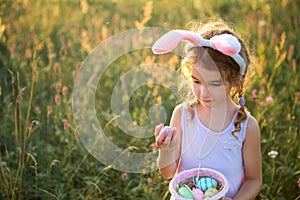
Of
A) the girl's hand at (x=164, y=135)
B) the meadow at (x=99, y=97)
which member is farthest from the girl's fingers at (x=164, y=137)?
the meadow at (x=99, y=97)

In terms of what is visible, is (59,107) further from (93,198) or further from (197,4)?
(197,4)

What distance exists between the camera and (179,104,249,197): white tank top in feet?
6.36

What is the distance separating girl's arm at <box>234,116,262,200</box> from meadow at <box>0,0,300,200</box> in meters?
0.29

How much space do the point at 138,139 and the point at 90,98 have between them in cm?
40

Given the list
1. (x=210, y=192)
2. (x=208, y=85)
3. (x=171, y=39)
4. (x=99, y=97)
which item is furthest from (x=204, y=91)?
(x=99, y=97)

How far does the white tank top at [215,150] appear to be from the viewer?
194 cm

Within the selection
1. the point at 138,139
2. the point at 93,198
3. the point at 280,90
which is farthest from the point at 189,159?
the point at 280,90

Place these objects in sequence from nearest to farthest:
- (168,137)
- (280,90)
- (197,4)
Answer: (168,137), (280,90), (197,4)

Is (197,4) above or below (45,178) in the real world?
above

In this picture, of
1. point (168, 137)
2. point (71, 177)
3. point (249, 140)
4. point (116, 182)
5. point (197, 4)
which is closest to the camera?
point (168, 137)

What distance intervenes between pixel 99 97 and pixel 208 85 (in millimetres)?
1542

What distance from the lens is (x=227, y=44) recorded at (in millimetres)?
1727

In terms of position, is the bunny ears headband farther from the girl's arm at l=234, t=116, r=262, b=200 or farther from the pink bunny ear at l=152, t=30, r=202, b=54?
the girl's arm at l=234, t=116, r=262, b=200

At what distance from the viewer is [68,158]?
9.02ft
